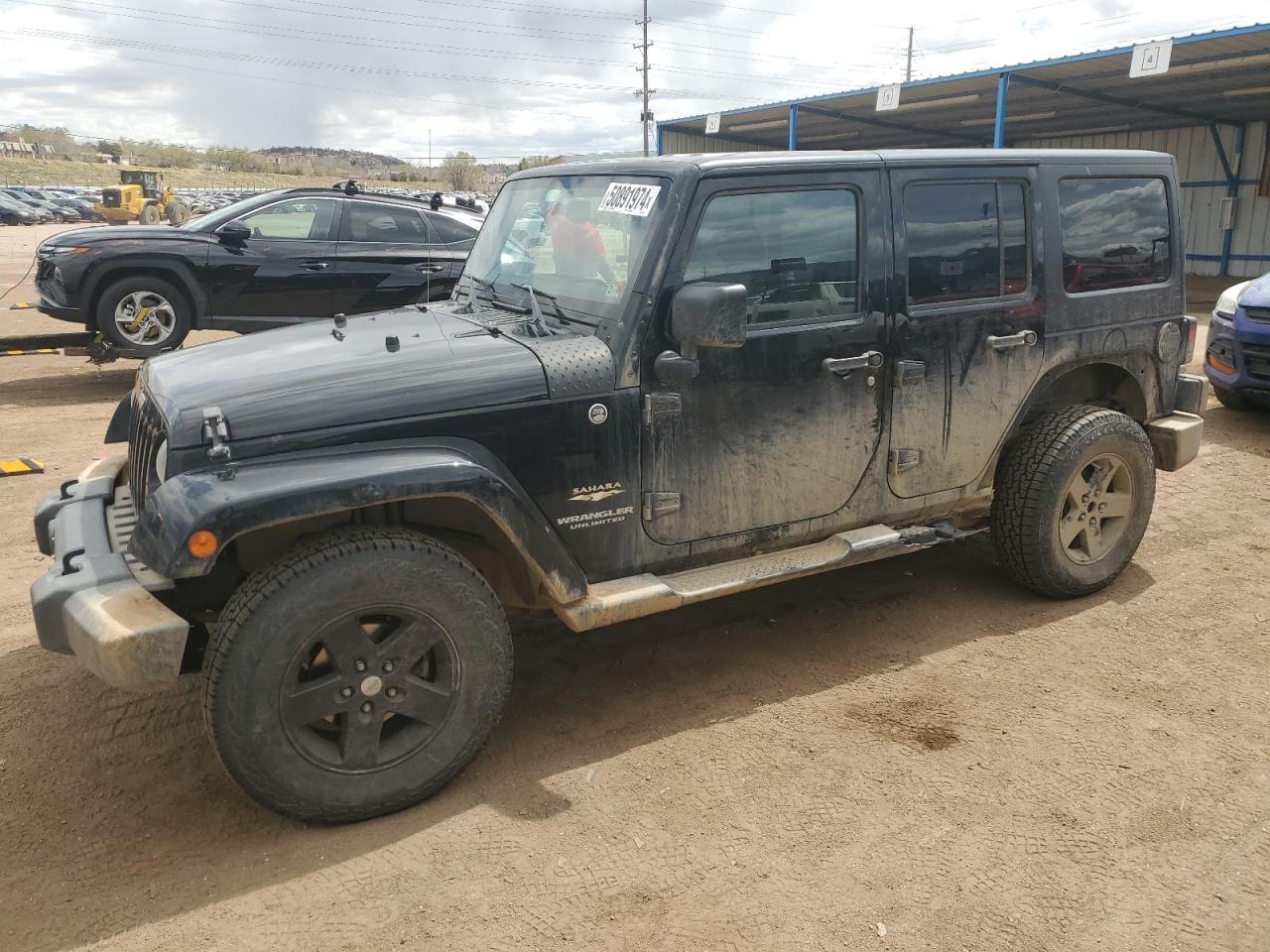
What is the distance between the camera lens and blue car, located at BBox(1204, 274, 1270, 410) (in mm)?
7469

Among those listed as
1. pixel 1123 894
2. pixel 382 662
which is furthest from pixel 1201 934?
pixel 382 662

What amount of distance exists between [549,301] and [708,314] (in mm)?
778

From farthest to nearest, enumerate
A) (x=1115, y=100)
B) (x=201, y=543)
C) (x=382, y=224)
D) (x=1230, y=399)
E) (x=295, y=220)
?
(x=1115, y=100)
(x=382, y=224)
(x=295, y=220)
(x=1230, y=399)
(x=201, y=543)

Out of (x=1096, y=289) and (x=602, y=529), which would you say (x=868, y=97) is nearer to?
(x=1096, y=289)

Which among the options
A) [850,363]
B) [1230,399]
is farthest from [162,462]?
[1230,399]

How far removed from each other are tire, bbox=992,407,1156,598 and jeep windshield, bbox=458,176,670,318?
2.09 metres

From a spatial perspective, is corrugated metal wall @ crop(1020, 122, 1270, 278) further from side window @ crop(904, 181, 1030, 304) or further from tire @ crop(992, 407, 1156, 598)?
side window @ crop(904, 181, 1030, 304)

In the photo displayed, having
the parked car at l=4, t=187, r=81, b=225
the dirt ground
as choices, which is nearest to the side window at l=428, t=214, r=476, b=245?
the dirt ground

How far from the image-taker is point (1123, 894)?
8.77ft

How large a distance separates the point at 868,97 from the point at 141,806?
23.0m

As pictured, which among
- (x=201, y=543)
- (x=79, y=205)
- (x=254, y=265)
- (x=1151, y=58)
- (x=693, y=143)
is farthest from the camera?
(x=79, y=205)

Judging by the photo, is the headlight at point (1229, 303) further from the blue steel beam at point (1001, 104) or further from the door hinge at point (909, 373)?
the blue steel beam at point (1001, 104)

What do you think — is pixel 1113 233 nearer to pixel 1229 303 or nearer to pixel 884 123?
pixel 1229 303

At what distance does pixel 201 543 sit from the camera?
103 inches
